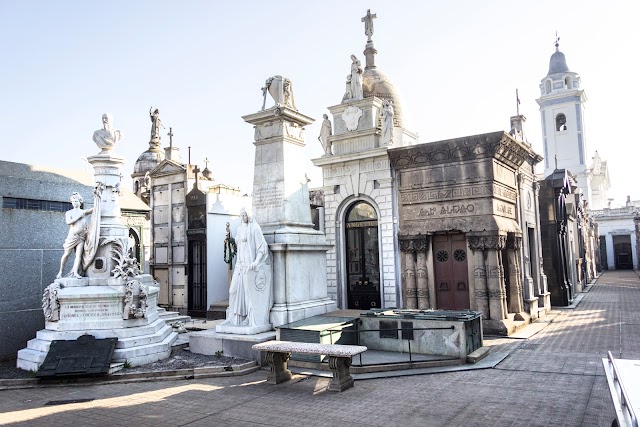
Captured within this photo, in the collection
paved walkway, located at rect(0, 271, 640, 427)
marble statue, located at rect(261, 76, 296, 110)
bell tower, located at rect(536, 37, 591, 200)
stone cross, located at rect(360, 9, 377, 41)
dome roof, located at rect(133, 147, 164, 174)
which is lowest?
paved walkway, located at rect(0, 271, 640, 427)

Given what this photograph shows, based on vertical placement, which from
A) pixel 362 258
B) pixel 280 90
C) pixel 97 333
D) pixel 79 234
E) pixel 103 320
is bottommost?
pixel 97 333

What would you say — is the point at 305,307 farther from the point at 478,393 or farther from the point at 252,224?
the point at 478,393

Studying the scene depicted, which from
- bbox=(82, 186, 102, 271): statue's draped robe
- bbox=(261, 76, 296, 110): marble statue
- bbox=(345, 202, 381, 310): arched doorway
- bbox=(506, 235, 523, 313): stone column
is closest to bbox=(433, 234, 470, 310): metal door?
bbox=(506, 235, 523, 313): stone column

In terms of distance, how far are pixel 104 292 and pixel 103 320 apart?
22.7 inches

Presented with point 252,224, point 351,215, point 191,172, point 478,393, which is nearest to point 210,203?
point 191,172

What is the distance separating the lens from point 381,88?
20422mm

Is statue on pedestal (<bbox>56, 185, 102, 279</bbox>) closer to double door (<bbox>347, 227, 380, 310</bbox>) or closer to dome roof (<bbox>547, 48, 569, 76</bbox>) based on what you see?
double door (<bbox>347, 227, 380, 310</bbox>)

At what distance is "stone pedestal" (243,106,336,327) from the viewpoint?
10.6 meters

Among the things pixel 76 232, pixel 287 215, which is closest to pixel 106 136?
pixel 76 232

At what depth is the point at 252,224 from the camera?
1043cm

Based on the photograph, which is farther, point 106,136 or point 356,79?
point 356,79

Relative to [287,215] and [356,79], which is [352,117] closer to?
[356,79]

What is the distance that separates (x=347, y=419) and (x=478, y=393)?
7.75 ft

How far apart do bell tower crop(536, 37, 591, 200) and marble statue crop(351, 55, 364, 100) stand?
3932 cm
